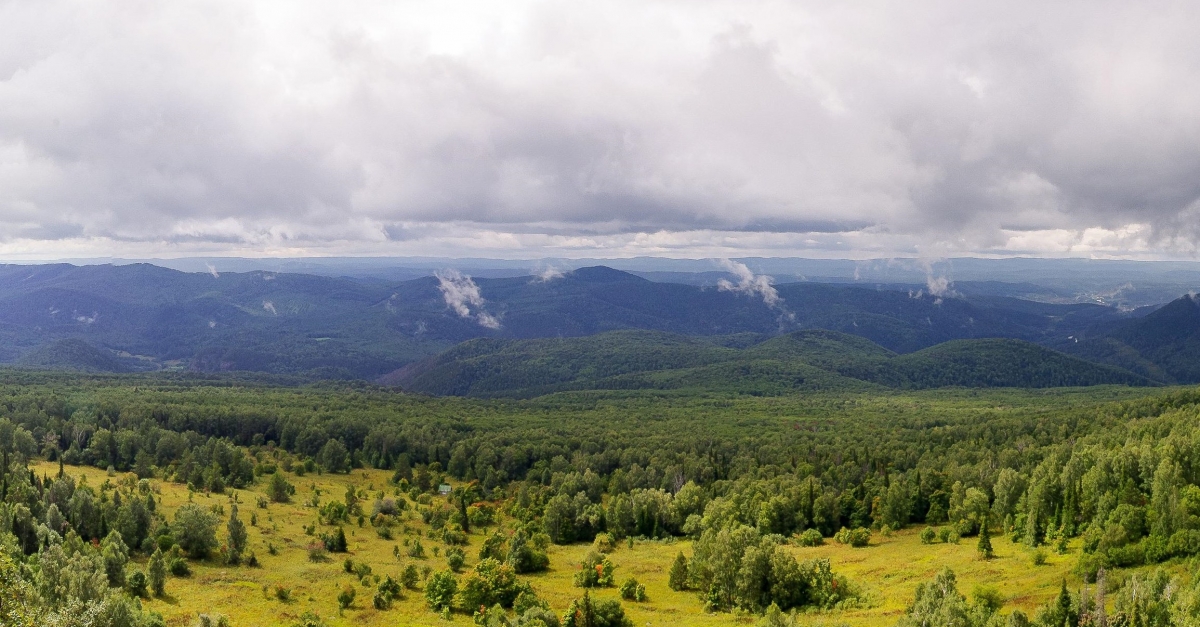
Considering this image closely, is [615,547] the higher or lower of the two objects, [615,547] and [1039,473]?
the lower

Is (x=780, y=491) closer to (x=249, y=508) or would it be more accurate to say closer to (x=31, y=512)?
(x=249, y=508)

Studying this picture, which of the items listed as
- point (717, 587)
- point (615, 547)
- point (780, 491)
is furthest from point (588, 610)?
point (780, 491)

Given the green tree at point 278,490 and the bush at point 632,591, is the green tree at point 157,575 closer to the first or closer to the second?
the green tree at point 278,490

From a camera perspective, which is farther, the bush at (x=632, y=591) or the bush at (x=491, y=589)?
the bush at (x=632, y=591)

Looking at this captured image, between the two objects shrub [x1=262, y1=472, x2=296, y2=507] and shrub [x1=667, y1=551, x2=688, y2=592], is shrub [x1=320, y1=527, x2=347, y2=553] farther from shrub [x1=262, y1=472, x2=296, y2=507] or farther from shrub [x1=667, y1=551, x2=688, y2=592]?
shrub [x1=667, y1=551, x2=688, y2=592]

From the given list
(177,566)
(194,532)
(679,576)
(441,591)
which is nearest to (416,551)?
(441,591)

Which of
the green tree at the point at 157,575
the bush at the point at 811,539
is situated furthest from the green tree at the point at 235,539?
the bush at the point at 811,539

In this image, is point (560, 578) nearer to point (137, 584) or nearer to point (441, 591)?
point (441, 591)
